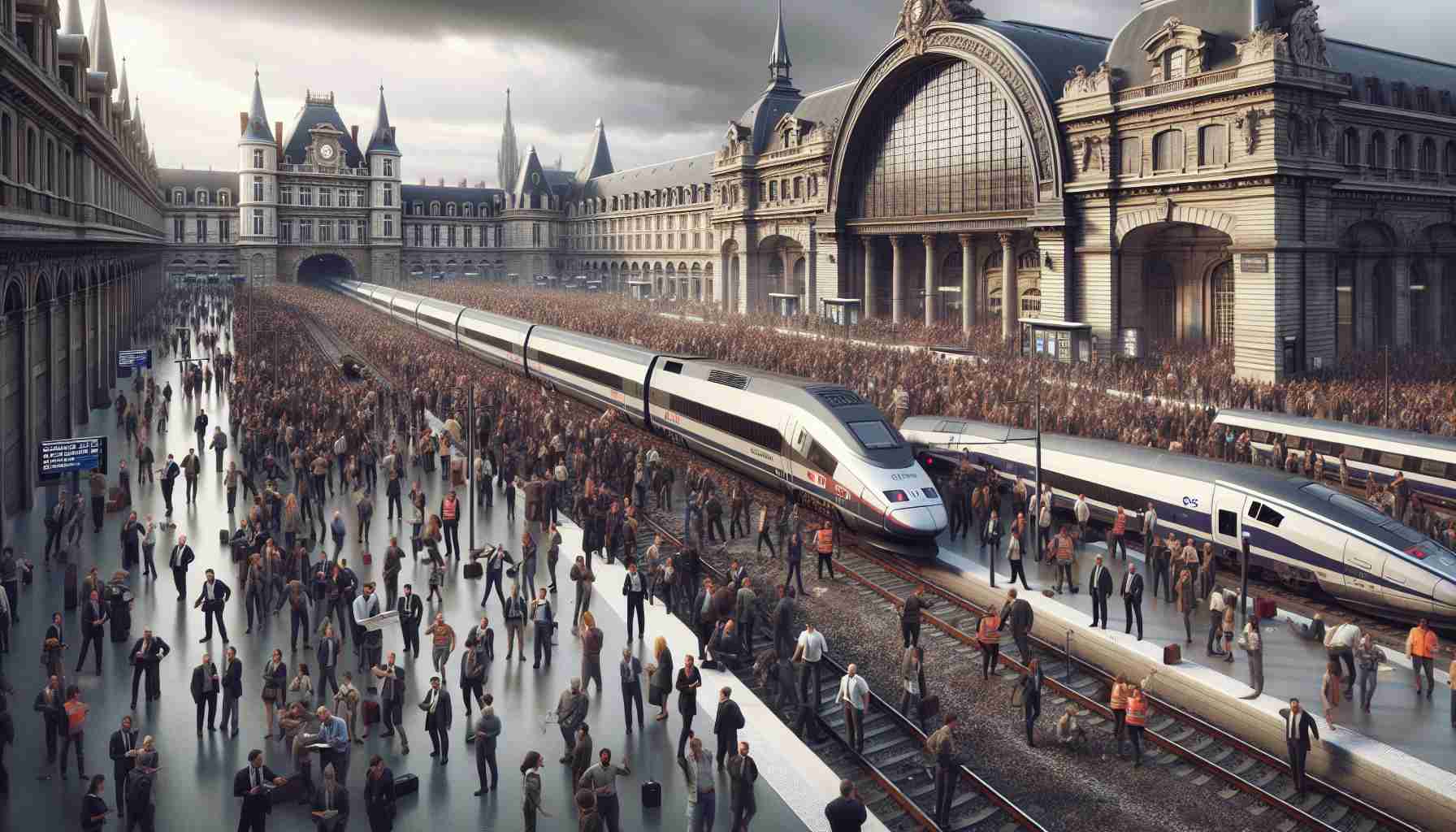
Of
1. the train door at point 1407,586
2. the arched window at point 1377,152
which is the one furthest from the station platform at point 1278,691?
the arched window at point 1377,152

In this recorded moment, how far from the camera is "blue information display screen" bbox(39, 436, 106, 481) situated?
24.0 m

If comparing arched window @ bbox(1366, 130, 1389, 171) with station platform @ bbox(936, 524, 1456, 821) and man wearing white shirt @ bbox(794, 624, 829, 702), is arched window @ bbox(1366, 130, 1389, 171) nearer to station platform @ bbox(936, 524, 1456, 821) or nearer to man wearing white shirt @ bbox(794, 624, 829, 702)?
station platform @ bbox(936, 524, 1456, 821)

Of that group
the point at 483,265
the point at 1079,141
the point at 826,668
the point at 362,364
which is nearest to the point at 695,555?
the point at 826,668

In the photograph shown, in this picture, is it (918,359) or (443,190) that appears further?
(443,190)

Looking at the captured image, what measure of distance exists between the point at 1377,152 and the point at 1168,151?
51.4 ft

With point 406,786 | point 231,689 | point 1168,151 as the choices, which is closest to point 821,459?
point 406,786

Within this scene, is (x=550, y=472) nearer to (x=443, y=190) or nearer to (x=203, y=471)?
(x=203, y=471)

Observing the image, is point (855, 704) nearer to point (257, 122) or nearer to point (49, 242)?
point (49, 242)

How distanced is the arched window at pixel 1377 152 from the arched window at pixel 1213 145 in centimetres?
1402

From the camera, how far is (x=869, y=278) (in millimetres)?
82688

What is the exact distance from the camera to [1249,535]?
75.2 ft

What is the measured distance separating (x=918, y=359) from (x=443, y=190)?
415 ft

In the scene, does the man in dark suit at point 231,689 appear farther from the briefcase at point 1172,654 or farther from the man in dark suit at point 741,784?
the briefcase at point 1172,654

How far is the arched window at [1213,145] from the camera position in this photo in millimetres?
51219
